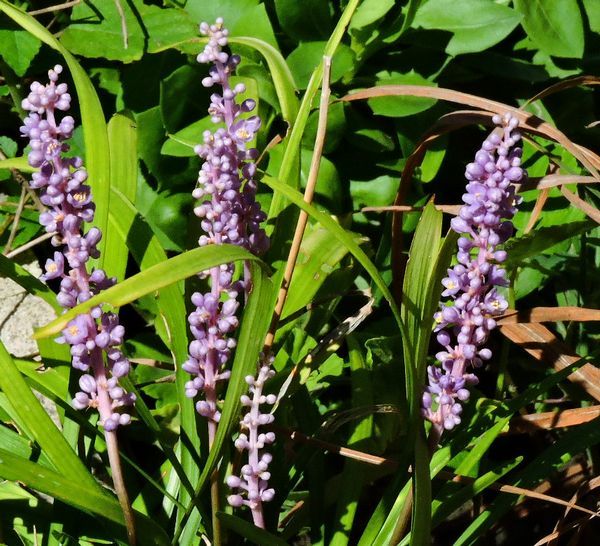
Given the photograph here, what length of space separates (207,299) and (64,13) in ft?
4.71

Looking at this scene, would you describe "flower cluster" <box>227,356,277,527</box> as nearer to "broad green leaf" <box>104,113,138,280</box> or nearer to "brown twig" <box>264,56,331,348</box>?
"brown twig" <box>264,56,331,348</box>

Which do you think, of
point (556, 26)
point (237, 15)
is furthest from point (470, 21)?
point (237, 15)

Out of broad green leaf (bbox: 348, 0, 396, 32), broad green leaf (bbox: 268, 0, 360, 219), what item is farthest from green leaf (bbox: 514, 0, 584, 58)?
broad green leaf (bbox: 268, 0, 360, 219)

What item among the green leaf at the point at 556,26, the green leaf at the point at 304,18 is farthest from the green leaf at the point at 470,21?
the green leaf at the point at 304,18

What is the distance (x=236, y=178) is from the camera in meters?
1.26

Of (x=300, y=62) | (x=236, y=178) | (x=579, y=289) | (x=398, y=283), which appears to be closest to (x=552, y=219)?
(x=579, y=289)

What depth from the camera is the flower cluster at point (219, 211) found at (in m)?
1.20

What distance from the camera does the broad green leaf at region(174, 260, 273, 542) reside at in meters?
1.21

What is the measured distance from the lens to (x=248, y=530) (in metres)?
1.27

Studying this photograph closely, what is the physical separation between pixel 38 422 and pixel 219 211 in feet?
1.31

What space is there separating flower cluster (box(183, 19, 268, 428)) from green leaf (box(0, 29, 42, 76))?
3.05 feet

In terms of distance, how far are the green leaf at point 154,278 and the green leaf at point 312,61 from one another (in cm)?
101

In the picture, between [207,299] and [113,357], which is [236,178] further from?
[113,357]

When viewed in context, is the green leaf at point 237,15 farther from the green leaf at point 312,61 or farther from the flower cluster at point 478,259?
the flower cluster at point 478,259
